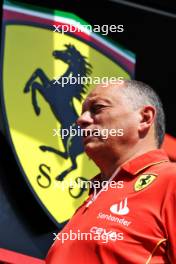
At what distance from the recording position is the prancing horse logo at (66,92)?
3.78m

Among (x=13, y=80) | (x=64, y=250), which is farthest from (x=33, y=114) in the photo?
(x=64, y=250)

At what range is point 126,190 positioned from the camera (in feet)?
6.23

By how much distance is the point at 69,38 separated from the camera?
13.2ft

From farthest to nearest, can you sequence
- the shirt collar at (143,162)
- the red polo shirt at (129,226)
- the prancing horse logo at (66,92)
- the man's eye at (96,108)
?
the prancing horse logo at (66,92), the man's eye at (96,108), the shirt collar at (143,162), the red polo shirt at (129,226)

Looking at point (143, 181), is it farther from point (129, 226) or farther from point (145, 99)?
point (145, 99)

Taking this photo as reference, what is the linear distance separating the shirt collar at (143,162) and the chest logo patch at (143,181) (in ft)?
0.12

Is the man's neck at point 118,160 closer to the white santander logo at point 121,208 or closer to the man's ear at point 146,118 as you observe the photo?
the man's ear at point 146,118

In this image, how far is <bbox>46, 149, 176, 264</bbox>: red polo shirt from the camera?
1.78m

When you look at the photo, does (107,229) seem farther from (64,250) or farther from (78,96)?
(78,96)

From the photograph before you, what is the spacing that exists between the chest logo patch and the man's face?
15 centimetres

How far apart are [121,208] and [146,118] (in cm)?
33

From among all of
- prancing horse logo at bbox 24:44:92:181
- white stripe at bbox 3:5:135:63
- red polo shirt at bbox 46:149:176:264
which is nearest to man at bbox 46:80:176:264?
red polo shirt at bbox 46:149:176:264

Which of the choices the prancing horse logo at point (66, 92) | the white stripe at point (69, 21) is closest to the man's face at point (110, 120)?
the prancing horse logo at point (66, 92)

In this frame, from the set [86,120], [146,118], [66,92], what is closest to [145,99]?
[146,118]
